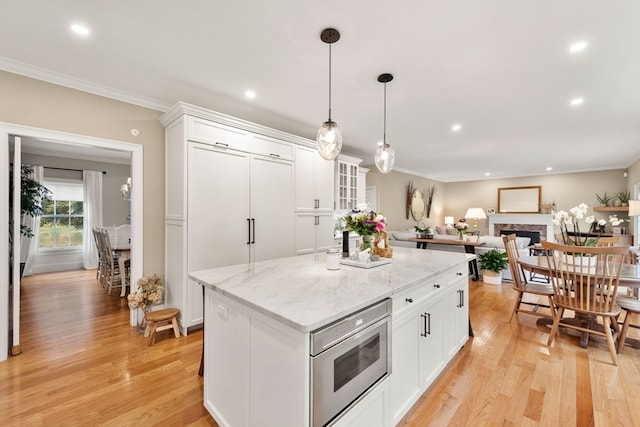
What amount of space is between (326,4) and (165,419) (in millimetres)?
2799

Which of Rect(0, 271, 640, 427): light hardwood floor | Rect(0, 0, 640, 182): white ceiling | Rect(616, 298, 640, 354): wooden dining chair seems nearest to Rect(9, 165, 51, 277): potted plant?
Rect(0, 271, 640, 427): light hardwood floor

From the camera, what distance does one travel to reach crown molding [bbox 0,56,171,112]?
7.82 feet

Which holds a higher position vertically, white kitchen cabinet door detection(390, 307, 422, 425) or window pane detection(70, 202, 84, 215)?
window pane detection(70, 202, 84, 215)

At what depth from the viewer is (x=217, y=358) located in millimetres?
1644

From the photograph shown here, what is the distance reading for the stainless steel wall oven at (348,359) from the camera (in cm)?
114

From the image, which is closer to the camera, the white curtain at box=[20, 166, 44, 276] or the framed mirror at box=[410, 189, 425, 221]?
the white curtain at box=[20, 166, 44, 276]

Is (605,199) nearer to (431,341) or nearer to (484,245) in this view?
(484,245)

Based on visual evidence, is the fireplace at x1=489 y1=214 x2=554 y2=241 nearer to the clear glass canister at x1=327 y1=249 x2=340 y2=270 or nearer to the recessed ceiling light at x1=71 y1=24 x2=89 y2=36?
the clear glass canister at x1=327 y1=249 x2=340 y2=270

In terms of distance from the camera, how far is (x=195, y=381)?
213 cm

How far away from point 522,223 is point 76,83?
10839 mm

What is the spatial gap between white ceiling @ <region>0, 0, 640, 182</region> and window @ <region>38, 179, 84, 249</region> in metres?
4.72

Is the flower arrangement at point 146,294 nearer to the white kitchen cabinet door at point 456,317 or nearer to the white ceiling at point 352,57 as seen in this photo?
the white ceiling at point 352,57

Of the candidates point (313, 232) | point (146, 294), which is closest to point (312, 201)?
point (313, 232)

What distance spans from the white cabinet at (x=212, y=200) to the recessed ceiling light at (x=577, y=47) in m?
3.01
